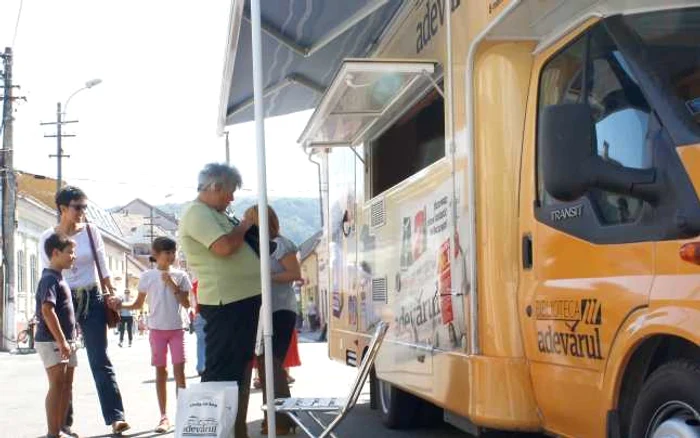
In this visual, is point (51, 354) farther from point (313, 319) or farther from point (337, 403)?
point (313, 319)

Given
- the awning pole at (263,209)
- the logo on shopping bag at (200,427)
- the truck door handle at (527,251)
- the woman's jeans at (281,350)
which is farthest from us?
the woman's jeans at (281,350)

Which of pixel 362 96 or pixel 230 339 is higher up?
pixel 362 96

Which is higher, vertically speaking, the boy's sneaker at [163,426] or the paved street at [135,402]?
the boy's sneaker at [163,426]

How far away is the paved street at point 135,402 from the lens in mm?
7344

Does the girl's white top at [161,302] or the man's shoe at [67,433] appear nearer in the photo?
the man's shoe at [67,433]

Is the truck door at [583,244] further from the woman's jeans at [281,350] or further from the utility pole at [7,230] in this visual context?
the utility pole at [7,230]

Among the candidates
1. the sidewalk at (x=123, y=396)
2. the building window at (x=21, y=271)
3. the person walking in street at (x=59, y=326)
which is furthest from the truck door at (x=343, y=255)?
the building window at (x=21, y=271)

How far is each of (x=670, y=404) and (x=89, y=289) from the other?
4.87 meters

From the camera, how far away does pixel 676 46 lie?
322 centimetres

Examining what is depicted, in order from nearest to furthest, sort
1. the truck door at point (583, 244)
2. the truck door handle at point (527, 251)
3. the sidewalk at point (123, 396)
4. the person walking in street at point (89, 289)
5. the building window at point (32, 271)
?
the truck door at point (583, 244) < the truck door handle at point (527, 251) < the person walking in street at point (89, 289) < the sidewalk at point (123, 396) < the building window at point (32, 271)

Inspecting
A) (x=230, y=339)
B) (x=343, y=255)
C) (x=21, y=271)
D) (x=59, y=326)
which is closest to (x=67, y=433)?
(x=59, y=326)

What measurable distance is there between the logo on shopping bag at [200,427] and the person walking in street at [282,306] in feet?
5.76

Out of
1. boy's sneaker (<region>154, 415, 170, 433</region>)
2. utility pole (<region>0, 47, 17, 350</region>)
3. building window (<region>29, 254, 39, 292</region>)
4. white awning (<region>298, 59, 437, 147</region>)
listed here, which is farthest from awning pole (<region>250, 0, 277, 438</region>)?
building window (<region>29, 254, 39, 292</region>)

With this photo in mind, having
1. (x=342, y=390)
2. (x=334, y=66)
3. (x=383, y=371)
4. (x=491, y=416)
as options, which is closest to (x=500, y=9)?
(x=491, y=416)
